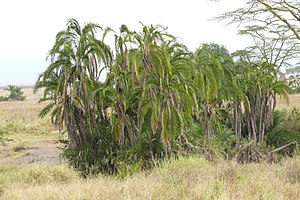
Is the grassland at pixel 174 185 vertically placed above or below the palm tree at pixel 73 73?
below

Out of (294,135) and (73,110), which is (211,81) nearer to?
(73,110)

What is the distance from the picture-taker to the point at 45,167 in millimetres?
7062

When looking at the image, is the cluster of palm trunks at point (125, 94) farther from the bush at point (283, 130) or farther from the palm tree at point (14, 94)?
the palm tree at point (14, 94)

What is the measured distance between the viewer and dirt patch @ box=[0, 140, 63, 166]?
40.5 ft

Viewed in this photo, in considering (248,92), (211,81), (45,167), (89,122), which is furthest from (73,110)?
(248,92)

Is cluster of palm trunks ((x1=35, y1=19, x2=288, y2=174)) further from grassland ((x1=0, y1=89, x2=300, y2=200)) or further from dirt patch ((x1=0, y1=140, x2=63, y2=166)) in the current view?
dirt patch ((x1=0, y1=140, x2=63, y2=166))

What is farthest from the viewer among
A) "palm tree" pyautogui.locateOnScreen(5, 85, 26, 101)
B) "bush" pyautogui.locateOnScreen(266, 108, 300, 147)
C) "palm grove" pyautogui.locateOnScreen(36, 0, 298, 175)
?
"palm tree" pyautogui.locateOnScreen(5, 85, 26, 101)

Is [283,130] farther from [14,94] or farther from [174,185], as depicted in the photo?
[14,94]

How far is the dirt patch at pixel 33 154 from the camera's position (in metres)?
12.4

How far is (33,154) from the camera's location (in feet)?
46.0

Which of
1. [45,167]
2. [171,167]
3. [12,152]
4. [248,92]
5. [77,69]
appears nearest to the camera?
[171,167]

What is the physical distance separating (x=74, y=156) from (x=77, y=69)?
79.8 inches

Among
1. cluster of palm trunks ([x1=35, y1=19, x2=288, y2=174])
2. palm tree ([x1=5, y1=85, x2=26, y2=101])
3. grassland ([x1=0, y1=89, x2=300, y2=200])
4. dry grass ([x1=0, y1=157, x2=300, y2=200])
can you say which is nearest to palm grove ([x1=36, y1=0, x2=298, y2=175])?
cluster of palm trunks ([x1=35, y1=19, x2=288, y2=174])

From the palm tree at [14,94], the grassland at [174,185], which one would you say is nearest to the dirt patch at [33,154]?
the grassland at [174,185]
